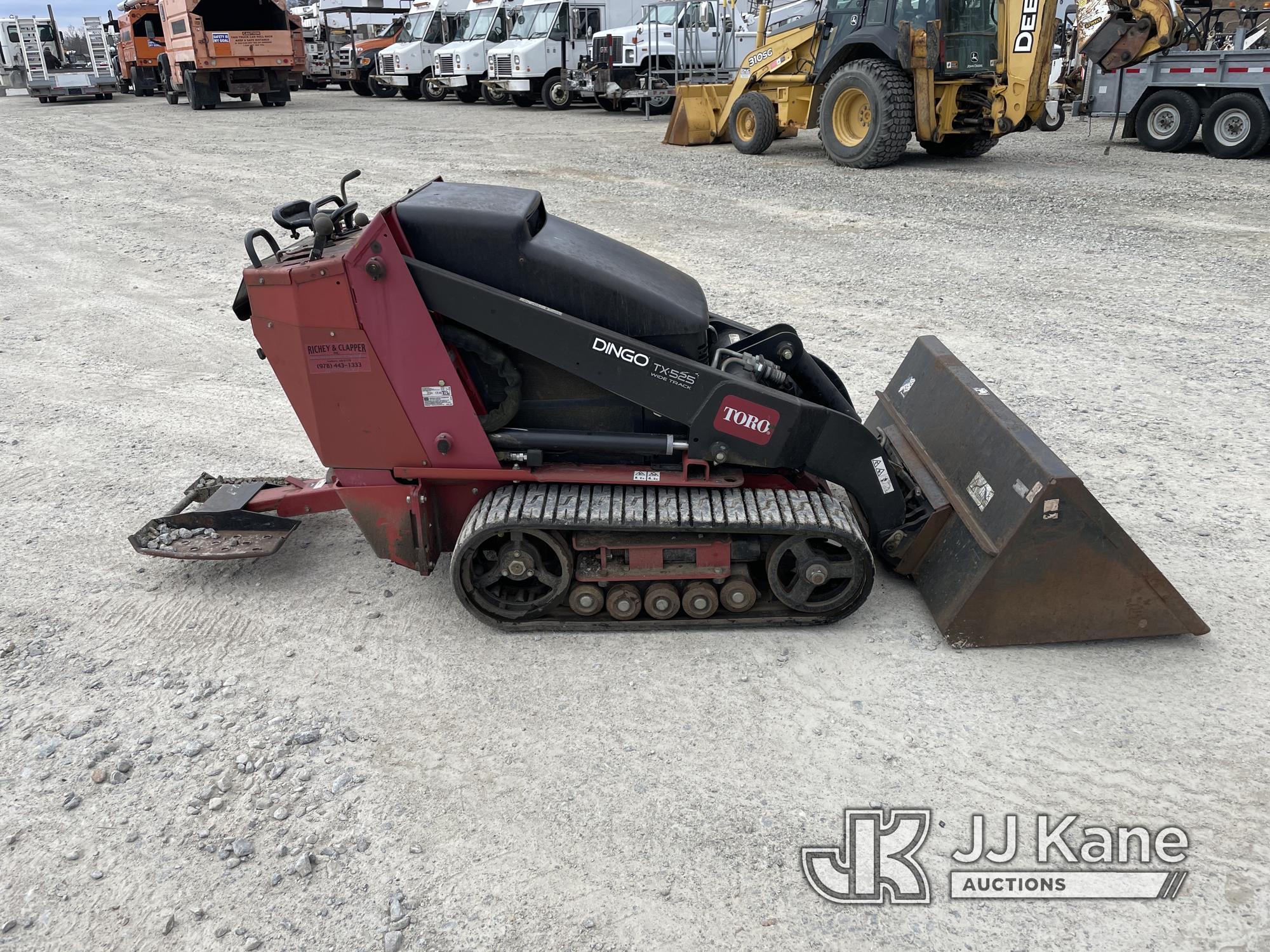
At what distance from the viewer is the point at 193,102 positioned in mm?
24078

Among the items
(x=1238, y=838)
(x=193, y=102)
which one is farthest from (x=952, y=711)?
(x=193, y=102)

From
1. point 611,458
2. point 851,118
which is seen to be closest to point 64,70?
point 851,118

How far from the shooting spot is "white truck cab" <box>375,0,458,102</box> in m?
26.7

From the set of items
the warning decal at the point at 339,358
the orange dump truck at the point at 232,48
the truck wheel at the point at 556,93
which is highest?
the orange dump truck at the point at 232,48

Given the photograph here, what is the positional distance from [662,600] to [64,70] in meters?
34.4

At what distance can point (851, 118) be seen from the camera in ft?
43.4

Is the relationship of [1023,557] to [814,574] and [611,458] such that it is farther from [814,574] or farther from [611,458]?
[611,458]

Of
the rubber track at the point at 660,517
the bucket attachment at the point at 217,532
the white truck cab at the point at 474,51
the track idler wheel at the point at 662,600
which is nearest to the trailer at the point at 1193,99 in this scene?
the rubber track at the point at 660,517

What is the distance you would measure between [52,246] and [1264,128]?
581 inches

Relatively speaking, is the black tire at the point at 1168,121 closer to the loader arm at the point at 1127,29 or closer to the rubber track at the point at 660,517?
the loader arm at the point at 1127,29

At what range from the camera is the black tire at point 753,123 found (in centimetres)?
1420

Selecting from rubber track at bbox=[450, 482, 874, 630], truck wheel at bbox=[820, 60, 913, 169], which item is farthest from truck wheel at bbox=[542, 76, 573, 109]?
rubber track at bbox=[450, 482, 874, 630]

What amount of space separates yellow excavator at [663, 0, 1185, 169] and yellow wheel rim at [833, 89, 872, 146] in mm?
14

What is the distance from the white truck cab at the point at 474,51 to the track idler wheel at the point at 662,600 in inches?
906
